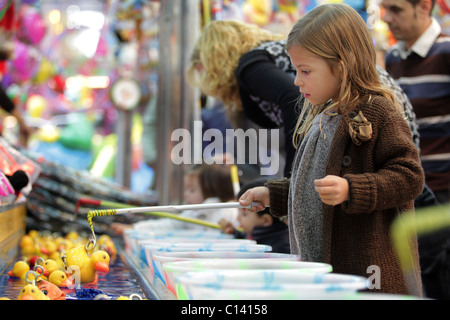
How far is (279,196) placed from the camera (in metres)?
1.70

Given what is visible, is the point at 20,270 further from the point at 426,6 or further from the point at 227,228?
the point at 426,6

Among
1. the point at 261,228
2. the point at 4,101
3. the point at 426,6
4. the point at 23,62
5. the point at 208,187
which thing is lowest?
the point at 261,228

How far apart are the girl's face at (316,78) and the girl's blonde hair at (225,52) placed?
3.39 ft

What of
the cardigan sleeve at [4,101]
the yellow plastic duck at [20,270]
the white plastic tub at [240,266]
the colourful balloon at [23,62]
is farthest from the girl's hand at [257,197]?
the colourful balloon at [23,62]

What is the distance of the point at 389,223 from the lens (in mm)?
1471

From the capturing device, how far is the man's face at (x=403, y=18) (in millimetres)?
2982

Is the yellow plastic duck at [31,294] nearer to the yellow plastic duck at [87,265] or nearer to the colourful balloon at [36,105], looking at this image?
the yellow plastic duck at [87,265]

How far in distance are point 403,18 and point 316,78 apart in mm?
1700

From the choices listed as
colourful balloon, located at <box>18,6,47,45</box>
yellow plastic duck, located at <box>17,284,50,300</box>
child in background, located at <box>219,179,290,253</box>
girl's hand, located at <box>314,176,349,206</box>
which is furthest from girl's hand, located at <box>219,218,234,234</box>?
colourful balloon, located at <box>18,6,47,45</box>

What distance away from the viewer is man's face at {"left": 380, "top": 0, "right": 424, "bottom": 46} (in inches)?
117

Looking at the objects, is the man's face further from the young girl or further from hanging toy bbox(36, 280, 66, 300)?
hanging toy bbox(36, 280, 66, 300)

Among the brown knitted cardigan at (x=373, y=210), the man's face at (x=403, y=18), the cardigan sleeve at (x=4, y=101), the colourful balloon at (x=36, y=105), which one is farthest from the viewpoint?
the colourful balloon at (x=36, y=105)

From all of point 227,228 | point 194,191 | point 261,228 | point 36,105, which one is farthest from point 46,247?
point 36,105
